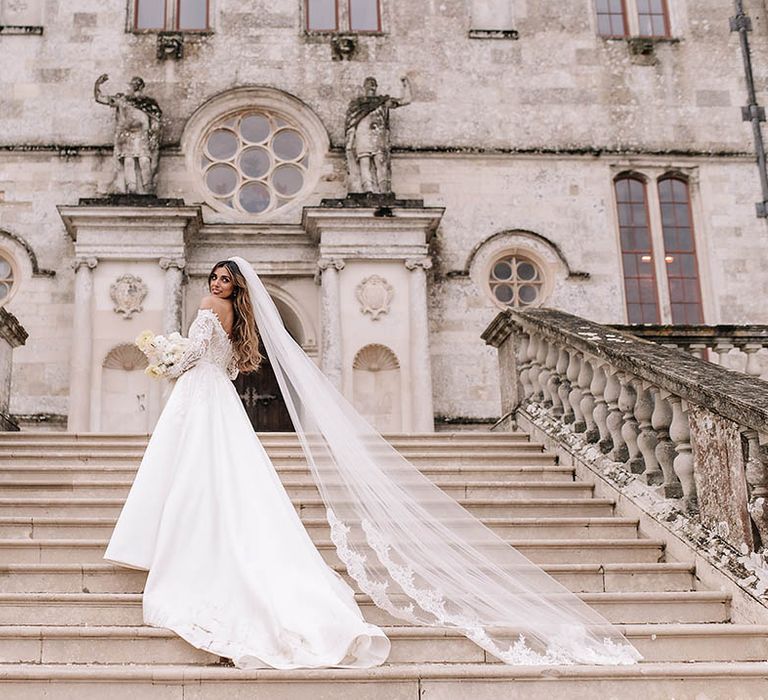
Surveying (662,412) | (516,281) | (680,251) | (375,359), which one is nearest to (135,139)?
(375,359)

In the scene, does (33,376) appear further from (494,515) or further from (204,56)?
(494,515)

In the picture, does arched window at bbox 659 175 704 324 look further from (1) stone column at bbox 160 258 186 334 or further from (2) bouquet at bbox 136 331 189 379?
(2) bouquet at bbox 136 331 189 379

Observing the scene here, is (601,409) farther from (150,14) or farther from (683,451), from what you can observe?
(150,14)

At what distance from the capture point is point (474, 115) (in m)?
15.5

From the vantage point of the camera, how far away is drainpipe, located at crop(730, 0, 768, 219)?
15.5 metres

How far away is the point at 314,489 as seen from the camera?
714cm

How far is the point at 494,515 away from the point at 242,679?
2.95 metres

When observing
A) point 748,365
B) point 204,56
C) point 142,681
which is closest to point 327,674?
point 142,681

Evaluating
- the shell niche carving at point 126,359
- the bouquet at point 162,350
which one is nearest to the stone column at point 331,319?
the shell niche carving at point 126,359

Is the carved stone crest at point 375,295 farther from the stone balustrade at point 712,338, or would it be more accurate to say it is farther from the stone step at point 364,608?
the stone step at point 364,608

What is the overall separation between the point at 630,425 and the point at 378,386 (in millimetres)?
7293

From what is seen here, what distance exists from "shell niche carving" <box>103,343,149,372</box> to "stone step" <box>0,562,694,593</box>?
8090mm

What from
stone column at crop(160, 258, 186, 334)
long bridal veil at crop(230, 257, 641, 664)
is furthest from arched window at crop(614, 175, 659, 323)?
long bridal veil at crop(230, 257, 641, 664)

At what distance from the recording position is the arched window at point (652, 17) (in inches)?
647
